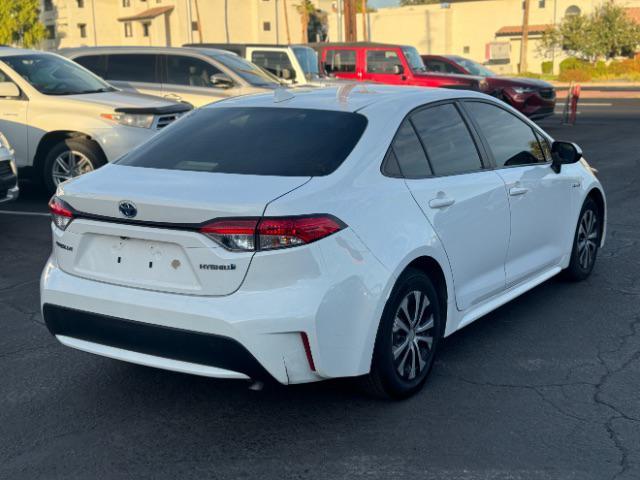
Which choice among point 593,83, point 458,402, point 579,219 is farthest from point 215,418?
point 593,83

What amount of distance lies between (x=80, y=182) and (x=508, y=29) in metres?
71.3

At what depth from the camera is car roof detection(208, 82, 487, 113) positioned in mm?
4934

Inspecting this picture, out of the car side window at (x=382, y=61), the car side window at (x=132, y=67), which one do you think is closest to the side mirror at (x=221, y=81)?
the car side window at (x=132, y=67)

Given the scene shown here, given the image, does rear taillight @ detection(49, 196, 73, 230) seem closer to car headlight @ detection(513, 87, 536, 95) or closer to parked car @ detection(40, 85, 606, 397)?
parked car @ detection(40, 85, 606, 397)

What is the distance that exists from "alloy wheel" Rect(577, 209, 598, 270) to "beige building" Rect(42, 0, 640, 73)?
6437 cm

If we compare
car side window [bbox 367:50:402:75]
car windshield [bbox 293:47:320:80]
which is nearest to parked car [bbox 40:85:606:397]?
car windshield [bbox 293:47:320:80]

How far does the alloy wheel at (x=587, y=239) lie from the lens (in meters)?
6.71

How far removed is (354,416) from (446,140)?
5.61 feet

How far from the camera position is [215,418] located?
436 cm

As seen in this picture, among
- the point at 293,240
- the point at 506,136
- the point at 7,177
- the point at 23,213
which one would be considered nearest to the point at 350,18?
the point at 23,213

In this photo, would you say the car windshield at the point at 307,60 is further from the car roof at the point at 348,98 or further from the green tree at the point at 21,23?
the green tree at the point at 21,23

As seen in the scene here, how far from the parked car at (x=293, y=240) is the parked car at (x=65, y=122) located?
5.46m

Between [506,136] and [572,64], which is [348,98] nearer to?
[506,136]

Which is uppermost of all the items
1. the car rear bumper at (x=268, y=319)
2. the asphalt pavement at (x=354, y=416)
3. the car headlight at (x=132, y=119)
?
the car headlight at (x=132, y=119)
